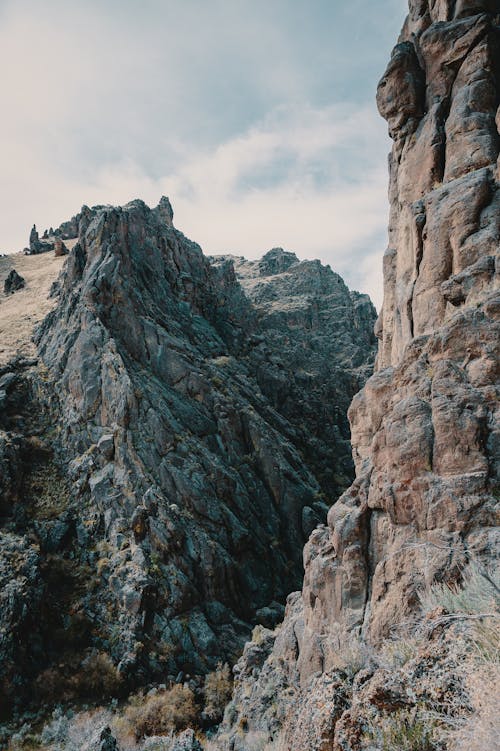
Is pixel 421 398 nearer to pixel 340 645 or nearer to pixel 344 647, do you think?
pixel 344 647

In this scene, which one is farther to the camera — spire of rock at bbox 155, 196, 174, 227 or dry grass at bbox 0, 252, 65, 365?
spire of rock at bbox 155, 196, 174, 227

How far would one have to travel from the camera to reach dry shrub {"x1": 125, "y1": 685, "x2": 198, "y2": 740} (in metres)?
20.9

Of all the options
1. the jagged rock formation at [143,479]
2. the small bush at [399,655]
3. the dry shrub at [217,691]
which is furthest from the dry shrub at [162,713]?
the small bush at [399,655]

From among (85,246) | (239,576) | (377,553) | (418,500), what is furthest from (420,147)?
(85,246)

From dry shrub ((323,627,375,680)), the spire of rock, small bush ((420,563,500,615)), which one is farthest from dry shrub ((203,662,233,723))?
the spire of rock

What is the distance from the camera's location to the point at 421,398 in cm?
1169

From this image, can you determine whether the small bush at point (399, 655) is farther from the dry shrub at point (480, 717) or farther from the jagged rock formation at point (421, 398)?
the dry shrub at point (480, 717)

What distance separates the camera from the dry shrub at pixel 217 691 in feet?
72.5

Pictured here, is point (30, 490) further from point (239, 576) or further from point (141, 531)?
point (239, 576)

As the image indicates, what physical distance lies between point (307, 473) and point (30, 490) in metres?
24.7

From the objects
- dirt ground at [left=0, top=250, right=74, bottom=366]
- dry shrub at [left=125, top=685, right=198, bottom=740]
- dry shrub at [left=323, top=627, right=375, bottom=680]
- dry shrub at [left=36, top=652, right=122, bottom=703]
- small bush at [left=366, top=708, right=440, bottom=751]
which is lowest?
dry shrub at [left=125, top=685, right=198, bottom=740]

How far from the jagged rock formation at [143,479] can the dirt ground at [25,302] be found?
2.90 metres

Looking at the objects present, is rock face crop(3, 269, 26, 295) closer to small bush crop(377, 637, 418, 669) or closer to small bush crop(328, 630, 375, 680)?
small bush crop(328, 630, 375, 680)

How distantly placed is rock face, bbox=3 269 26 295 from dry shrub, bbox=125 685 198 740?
178 feet
